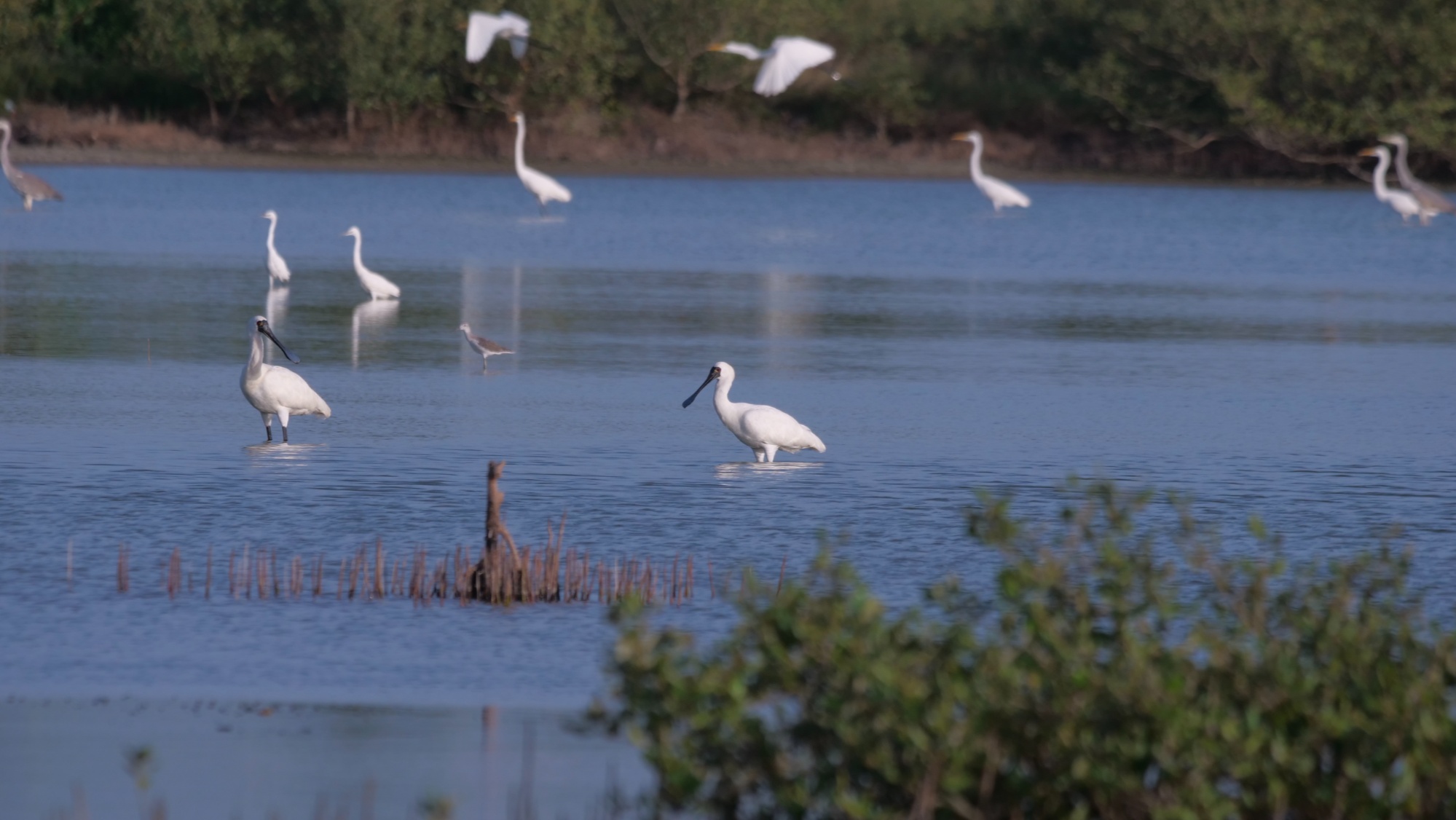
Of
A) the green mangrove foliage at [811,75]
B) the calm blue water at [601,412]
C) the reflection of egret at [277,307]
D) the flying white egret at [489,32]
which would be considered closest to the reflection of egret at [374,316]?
the calm blue water at [601,412]

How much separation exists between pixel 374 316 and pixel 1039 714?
19125 millimetres

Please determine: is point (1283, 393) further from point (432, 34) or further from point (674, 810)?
point (432, 34)

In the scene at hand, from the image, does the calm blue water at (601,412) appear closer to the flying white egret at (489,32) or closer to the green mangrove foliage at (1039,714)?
the green mangrove foliage at (1039,714)

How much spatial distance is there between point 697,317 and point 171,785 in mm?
17778

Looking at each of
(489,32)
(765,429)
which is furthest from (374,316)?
(765,429)

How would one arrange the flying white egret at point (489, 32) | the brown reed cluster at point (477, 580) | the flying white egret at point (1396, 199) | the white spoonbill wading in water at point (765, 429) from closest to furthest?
1. the brown reed cluster at point (477, 580)
2. the white spoonbill wading in water at point (765, 429)
3. the flying white egret at point (489, 32)
4. the flying white egret at point (1396, 199)

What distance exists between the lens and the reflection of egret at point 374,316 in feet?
75.0

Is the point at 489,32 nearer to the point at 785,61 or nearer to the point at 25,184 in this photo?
the point at 785,61

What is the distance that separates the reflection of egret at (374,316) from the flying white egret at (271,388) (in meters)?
6.28

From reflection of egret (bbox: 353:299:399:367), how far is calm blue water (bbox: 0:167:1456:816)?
0.42 ft

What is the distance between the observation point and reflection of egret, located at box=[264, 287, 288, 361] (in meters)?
23.2

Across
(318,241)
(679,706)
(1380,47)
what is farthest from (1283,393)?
(1380,47)

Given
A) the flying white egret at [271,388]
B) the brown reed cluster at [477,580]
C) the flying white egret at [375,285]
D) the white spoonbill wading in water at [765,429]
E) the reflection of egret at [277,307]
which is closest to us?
the brown reed cluster at [477,580]

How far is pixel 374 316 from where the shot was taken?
79.6 feet
